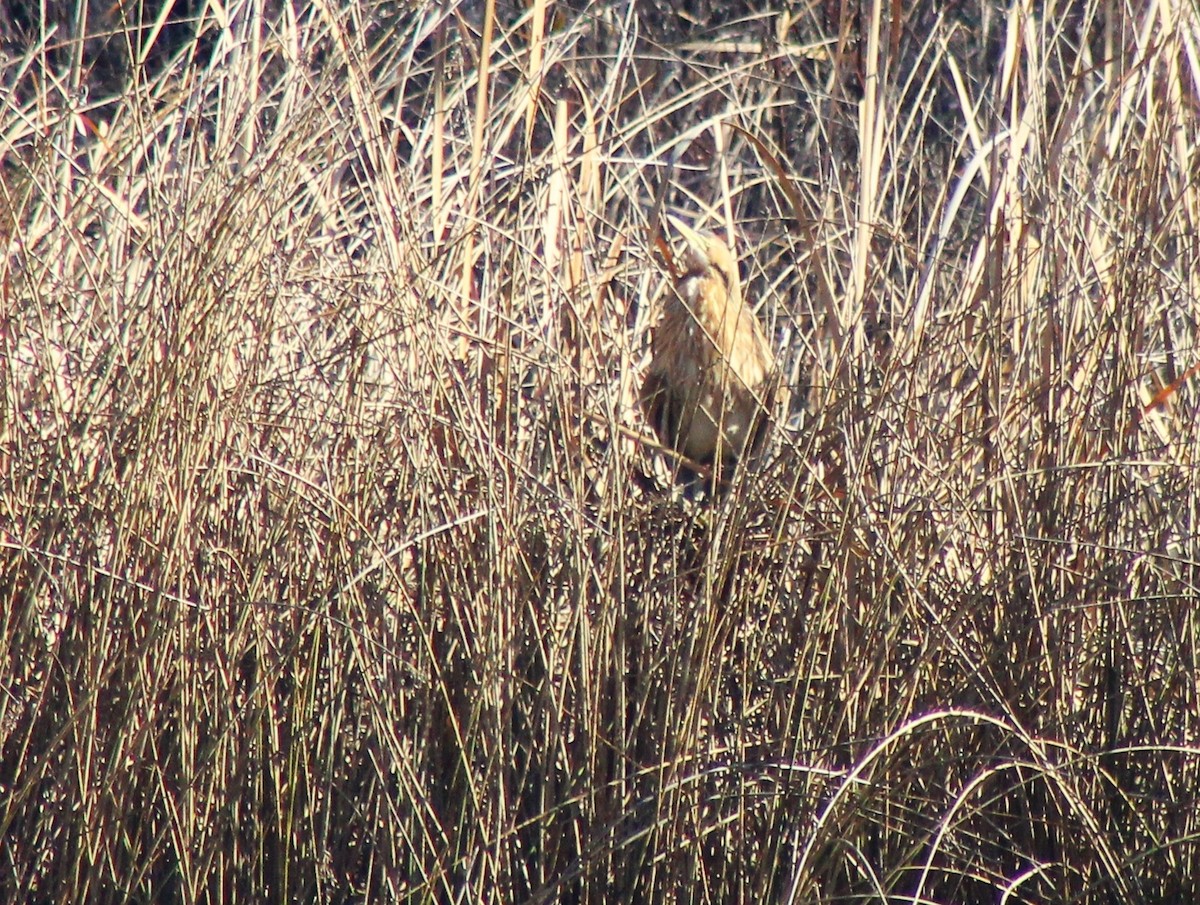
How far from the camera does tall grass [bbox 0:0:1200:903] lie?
1710 mm

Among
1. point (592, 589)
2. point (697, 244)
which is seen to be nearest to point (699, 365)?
point (697, 244)

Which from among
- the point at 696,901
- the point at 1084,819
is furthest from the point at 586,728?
the point at 1084,819

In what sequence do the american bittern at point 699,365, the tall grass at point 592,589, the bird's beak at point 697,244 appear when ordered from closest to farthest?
the tall grass at point 592,589
the american bittern at point 699,365
the bird's beak at point 697,244

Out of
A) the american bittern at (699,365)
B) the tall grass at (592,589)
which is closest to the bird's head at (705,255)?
the american bittern at (699,365)

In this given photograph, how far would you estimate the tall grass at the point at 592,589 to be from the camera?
1.71 meters

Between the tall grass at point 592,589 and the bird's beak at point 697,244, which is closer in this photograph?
the tall grass at point 592,589

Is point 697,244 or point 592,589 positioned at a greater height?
point 697,244

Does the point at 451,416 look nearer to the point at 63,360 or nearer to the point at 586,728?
the point at 586,728

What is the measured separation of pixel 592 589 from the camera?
1830mm

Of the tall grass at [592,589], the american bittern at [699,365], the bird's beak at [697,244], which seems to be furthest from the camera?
the bird's beak at [697,244]

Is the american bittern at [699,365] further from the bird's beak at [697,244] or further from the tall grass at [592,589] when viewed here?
the tall grass at [592,589]

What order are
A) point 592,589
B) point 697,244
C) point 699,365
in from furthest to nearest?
point 697,244 → point 699,365 → point 592,589

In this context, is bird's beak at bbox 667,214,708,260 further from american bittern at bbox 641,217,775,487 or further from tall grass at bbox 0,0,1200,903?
tall grass at bbox 0,0,1200,903

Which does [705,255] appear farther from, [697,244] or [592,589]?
[592,589]
